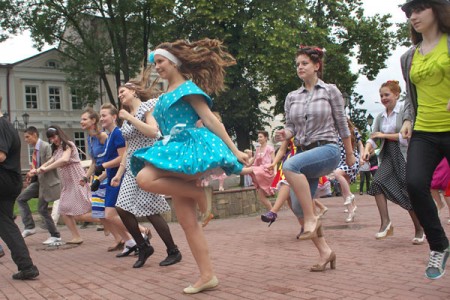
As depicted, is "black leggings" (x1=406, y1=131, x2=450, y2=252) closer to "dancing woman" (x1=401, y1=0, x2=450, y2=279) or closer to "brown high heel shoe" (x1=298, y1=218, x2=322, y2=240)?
"dancing woman" (x1=401, y1=0, x2=450, y2=279)

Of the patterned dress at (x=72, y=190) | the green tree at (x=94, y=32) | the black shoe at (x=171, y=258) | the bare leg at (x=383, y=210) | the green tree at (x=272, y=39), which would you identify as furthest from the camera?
the green tree at (x=94, y=32)

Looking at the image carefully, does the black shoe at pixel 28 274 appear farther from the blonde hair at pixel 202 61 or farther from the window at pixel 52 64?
the window at pixel 52 64

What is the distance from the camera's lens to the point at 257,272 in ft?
15.9

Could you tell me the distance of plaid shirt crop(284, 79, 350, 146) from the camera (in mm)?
4746

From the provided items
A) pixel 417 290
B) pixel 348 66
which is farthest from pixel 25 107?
pixel 417 290

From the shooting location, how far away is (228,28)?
2677 centimetres

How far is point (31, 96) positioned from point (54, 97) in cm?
221

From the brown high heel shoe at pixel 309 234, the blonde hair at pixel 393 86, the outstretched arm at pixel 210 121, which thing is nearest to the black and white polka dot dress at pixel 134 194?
the outstretched arm at pixel 210 121

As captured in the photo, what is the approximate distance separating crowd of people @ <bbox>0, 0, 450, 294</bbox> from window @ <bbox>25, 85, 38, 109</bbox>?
4300cm

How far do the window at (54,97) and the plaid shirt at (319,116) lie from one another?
1865 inches

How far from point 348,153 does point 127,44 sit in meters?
29.6

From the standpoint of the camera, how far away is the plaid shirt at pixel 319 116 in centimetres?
475

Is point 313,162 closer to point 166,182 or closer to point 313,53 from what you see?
point 313,53

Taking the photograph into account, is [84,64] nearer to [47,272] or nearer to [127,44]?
[127,44]
